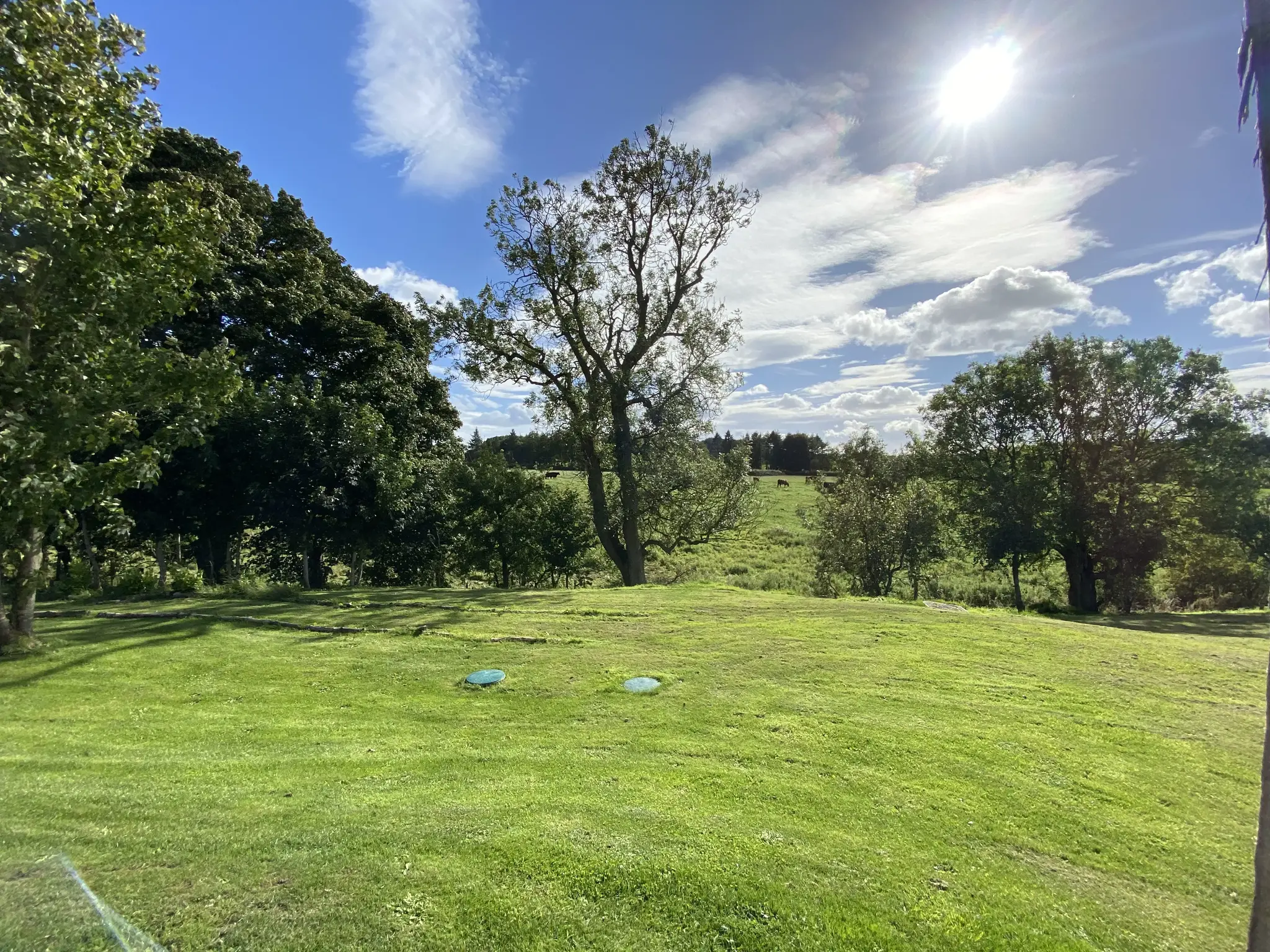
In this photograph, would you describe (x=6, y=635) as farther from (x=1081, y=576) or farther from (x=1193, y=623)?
(x=1081, y=576)

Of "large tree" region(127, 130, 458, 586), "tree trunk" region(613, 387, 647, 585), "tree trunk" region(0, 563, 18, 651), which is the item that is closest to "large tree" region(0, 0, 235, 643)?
"tree trunk" region(0, 563, 18, 651)

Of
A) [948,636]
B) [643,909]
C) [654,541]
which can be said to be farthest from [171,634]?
[654,541]

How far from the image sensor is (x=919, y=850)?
166 inches

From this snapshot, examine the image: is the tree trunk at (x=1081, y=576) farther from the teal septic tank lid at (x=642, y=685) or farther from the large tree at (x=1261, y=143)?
the large tree at (x=1261, y=143)

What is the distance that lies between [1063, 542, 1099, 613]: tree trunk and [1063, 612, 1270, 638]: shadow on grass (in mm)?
3845

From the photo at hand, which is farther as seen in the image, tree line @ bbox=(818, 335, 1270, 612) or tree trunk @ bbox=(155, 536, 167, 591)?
tree line @ bbox=(818, 335, 1270, 612)

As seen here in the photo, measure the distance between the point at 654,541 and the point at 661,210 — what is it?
40.6 ft

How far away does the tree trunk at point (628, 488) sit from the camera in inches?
849

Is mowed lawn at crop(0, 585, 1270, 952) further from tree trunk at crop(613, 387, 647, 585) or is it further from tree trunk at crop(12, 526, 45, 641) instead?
tree trunk at crop(613, 387, 647, 585)

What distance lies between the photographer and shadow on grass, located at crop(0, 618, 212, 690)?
7.49 metres

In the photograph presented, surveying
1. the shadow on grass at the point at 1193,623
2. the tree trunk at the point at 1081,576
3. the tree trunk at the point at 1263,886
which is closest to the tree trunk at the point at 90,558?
the tree trunk at the point at 1263,886

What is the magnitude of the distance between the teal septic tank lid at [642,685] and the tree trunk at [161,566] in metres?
12.9

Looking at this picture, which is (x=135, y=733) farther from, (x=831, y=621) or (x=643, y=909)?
(x=831, y=621)

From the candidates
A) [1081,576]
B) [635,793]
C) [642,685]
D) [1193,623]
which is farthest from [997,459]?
[635,793]
